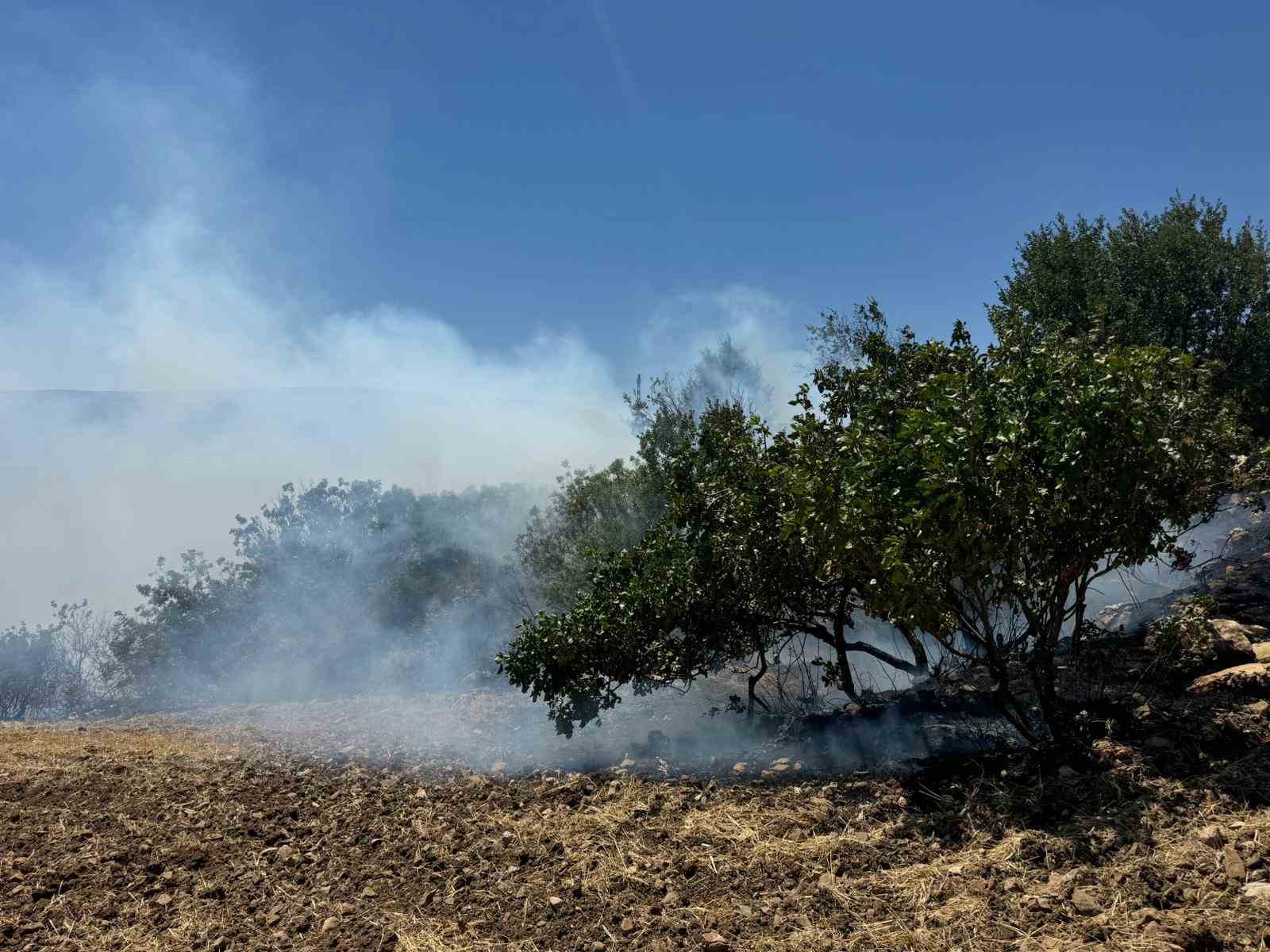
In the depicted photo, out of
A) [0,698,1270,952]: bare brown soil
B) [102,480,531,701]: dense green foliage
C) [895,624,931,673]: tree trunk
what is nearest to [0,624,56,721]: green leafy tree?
[102,480,531,701]: dense green foliage

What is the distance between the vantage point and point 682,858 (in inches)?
188

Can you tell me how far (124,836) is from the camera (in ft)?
18.4

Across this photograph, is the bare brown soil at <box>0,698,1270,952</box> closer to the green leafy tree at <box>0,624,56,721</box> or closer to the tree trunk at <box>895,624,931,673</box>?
the tree trunk at <box>895,624,931,673</box>

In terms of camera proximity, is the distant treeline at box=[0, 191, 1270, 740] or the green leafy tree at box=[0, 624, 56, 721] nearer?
the distant treeline at box=[0, 191, 1270, 740]

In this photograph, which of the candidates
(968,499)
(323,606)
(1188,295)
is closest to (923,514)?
(968,499)

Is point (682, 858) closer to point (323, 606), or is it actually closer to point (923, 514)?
point (923, 514)

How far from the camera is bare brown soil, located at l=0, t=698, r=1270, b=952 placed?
3871mm

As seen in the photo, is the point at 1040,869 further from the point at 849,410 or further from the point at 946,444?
the point at 849,410

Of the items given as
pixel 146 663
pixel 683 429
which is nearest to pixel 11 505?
pixel 146 663

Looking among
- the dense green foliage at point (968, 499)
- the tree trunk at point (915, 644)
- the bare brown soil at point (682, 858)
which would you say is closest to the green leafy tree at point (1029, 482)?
the dense green foliage at point (968, 499)

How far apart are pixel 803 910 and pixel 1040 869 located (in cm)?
114

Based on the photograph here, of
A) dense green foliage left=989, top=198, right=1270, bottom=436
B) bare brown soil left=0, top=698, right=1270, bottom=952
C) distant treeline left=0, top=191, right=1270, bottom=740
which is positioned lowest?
bare brown soil left=0, top=698, right=1270, bottom=952

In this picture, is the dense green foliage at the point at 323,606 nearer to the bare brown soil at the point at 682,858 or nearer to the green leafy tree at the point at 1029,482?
the bare brown soil at the point at 682,858

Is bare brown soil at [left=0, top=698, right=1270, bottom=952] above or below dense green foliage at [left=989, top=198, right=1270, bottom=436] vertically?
below
